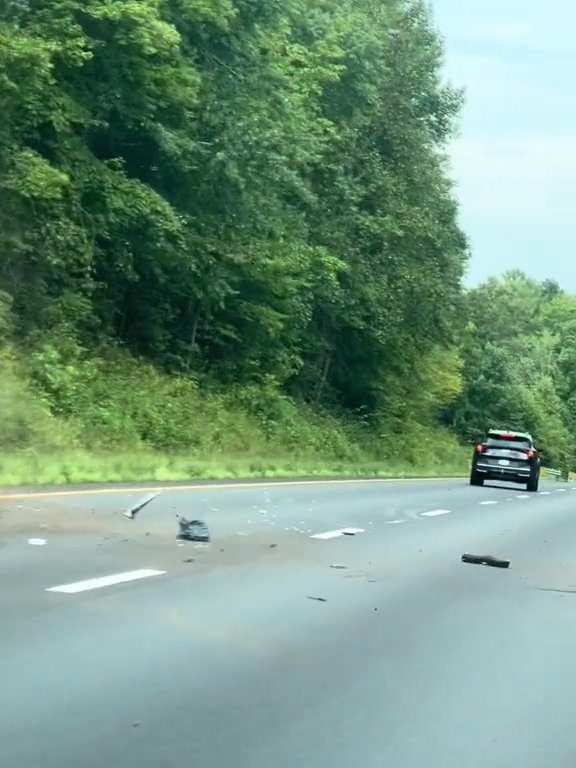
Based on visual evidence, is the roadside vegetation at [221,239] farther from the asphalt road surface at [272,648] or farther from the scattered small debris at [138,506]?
the asphalt road surface at [272,648]

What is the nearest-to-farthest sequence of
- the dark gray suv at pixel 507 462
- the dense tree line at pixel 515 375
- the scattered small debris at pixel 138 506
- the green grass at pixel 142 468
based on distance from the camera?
the scattered small debris at pixel 138 506, the green grass at pixel 142 468, the dark gray suv at pixel 507 462, the dense tree line at pixel 515 375

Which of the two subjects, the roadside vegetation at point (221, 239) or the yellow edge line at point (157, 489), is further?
the roadside vegetation at point (221, 239)

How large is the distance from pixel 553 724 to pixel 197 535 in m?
7.86

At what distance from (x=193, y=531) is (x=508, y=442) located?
24.0 meters

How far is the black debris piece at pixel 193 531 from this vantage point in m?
15.2

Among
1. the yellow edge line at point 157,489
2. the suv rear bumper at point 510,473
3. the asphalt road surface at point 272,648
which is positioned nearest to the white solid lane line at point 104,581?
the asphalt road surface at point 272,648

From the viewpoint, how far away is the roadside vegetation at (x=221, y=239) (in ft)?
99.8

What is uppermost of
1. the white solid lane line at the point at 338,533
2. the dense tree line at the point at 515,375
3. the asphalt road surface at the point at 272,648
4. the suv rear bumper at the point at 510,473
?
the dense tree line at the point at 515,375

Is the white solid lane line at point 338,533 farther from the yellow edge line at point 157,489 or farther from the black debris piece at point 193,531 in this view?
the yellow edge line at point 157,489

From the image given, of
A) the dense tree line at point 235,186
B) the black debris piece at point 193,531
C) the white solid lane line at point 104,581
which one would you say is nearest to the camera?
the white solid lane line at point 104,581

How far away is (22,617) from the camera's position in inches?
375

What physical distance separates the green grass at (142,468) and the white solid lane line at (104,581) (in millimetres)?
8521

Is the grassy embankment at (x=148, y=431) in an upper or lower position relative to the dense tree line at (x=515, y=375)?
lower

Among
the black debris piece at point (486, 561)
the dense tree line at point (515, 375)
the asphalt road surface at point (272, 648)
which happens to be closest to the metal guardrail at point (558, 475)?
the dense tree line at point (515, 375)
